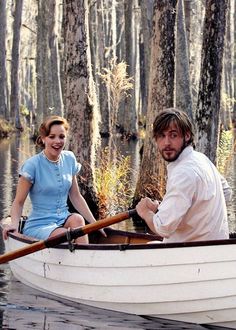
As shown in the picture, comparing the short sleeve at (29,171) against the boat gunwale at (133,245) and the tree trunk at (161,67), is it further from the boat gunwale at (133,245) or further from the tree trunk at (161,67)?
the tree trunk at (161,67)

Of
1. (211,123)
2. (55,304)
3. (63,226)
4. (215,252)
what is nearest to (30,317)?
(55,304)

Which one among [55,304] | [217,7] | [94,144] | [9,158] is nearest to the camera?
[55,304]

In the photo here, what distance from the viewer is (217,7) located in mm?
12992

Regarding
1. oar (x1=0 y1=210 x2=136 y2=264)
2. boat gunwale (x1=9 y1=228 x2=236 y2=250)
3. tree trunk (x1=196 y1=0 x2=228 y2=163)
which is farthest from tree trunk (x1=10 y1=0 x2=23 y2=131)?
oar (x1=0 y1=210 x2=136 y2=264)

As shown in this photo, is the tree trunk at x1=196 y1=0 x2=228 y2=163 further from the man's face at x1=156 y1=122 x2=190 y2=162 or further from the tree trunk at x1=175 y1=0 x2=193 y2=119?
the tree trunk at x1=175 y1=0 x2=193 y2=119

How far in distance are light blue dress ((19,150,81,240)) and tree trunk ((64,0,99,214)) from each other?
14.9 feet

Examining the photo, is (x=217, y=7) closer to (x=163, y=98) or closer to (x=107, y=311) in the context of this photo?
(x=163, y=98)

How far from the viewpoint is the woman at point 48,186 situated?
8.67 m

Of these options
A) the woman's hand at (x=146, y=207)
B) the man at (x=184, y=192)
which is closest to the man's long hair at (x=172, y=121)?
the man at (x=184, y=192)

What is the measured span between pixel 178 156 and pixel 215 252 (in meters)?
0.79

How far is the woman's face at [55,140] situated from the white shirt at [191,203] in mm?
1995

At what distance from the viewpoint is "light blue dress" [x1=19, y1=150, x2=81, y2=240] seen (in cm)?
873

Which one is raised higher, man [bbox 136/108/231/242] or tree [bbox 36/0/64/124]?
tree [bbox 36/0/64/124]

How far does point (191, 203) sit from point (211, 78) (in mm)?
6626
